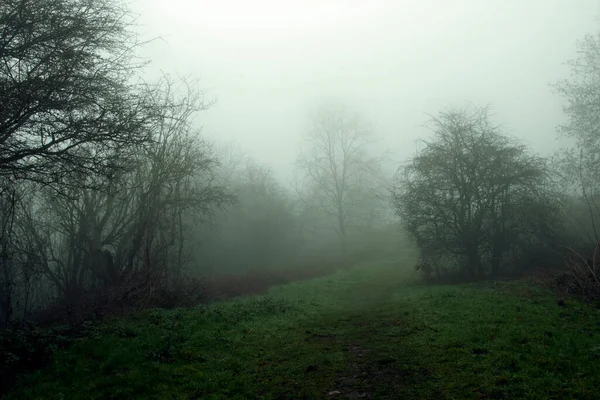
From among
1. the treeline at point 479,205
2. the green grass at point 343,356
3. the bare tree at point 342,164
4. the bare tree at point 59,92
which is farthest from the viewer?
the bare tree at point 342,164

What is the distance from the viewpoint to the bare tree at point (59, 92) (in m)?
8.88

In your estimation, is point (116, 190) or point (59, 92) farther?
point (116, 190)

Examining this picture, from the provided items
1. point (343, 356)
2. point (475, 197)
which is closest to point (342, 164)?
point (475, 197)

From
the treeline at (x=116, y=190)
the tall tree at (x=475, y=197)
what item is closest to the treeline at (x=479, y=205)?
the tall tree at (x=475, y=197)

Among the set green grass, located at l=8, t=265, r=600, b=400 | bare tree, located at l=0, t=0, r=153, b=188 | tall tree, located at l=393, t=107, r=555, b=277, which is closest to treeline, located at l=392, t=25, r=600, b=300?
tall tree, located at l=393, t=107, r=555, b=277

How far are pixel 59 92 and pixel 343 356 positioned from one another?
9.18 metres

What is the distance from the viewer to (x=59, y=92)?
9.38 metres

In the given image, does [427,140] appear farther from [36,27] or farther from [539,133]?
[539,133]

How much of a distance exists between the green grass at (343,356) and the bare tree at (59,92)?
451cm

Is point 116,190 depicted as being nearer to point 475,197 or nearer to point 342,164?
point 475,197

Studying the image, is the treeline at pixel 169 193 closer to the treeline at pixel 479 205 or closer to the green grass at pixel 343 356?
the treeline at pixel 479 205

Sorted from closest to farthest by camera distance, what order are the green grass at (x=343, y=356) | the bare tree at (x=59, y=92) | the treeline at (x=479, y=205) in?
1. the green grass at (x=343, y=356)
2. the bare tree at (x=59, y=92)
3. the treeline at (x=479, y=205)

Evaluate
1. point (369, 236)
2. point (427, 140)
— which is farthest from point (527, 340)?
point (369, 236)

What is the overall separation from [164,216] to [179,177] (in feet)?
9.68
